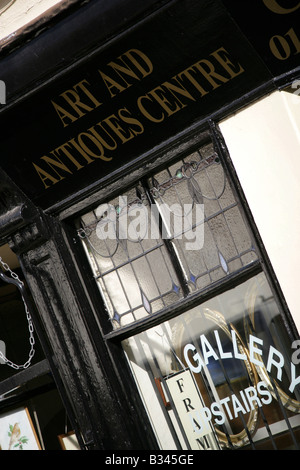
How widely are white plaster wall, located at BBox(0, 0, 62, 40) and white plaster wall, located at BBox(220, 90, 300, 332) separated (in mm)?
1803

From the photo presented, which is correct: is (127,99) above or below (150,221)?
above

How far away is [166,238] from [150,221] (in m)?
0.19

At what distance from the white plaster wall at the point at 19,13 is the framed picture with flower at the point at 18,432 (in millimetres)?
3312

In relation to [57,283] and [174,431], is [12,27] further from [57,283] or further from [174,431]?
[174,431]

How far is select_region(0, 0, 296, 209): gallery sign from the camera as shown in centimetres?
372

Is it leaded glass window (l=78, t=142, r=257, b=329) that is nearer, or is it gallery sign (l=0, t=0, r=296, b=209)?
gallery sign (l=0, t=0, r=296, b=209)

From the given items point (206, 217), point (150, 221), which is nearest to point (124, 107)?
point (150, 221)

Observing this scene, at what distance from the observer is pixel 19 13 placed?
4469 millimetres

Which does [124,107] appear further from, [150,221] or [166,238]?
[166,238]

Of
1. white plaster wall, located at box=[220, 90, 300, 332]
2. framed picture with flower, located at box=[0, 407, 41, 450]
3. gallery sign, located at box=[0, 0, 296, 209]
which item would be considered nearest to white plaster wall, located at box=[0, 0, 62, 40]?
gallery sign, located at box=[0, 0, 296, 209]

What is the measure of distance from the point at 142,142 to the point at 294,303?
5.27 feet

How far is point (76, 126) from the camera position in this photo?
4188 mm

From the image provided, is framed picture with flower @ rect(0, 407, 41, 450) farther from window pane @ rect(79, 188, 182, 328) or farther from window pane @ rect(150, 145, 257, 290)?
window pane @ rect(150, 145, 257, 290)

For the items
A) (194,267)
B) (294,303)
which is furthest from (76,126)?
(294,303)
